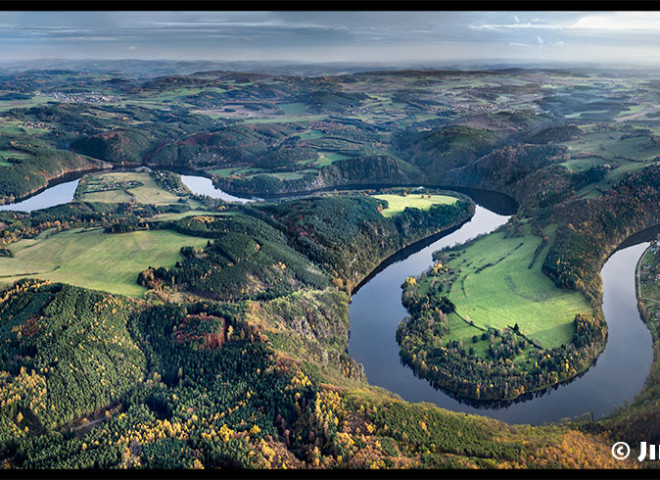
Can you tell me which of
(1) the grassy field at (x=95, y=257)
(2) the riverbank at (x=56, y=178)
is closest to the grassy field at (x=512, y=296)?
(1) the grassy field at (x=95, y=257)

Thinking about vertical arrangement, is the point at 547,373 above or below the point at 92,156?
below

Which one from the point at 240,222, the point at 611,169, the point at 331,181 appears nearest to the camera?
the point at 240,222

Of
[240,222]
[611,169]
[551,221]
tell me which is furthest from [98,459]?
[611,169]

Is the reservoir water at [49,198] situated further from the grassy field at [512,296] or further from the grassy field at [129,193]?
the grassy field at [512,296]

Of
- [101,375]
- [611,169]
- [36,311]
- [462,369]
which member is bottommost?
[462,369]

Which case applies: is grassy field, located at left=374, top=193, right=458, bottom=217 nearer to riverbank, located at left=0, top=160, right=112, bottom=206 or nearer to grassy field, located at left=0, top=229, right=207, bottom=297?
grassy field, located at left=0, top=229, right=207, bottom=297

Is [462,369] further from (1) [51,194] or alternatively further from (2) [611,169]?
(1) [51,194]

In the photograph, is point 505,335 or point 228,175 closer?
point 505,335

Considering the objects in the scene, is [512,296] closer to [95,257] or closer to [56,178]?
[95,257]

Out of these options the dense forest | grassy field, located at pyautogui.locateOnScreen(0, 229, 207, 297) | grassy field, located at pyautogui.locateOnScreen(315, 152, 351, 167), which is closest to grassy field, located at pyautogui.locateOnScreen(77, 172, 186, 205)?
the dense forest
